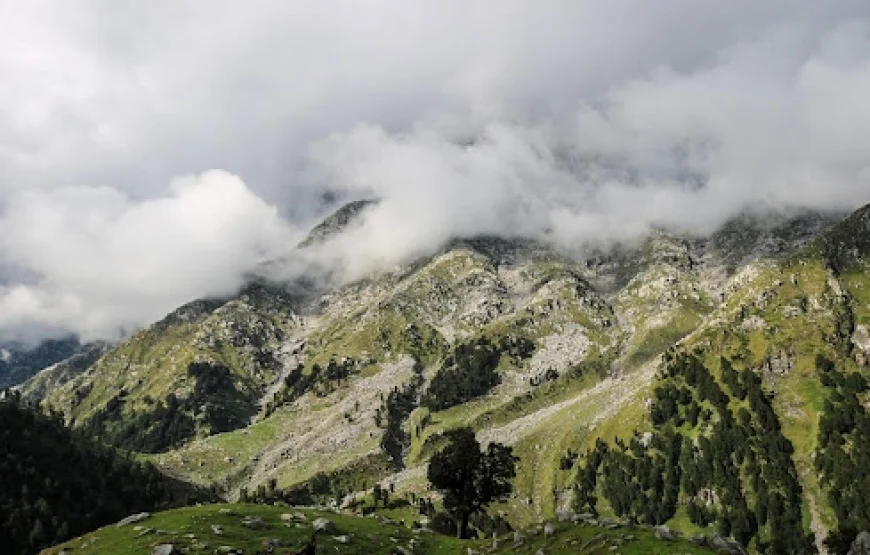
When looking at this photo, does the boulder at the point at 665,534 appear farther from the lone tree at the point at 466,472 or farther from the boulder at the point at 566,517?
the lone tree at the point at 466,472

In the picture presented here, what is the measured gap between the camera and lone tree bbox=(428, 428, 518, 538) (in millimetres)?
92438

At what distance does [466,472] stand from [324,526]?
39072mm

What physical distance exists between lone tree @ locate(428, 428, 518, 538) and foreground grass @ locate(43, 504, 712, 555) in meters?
27.9

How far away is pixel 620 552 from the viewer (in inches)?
1766

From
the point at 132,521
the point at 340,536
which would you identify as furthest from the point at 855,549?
the point at 132,521

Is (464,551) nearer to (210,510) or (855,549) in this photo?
(210,510)

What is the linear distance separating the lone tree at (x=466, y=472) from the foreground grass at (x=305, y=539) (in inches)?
1100

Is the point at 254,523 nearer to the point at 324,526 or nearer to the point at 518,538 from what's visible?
the point at 324,526

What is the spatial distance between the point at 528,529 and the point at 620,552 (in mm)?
17333

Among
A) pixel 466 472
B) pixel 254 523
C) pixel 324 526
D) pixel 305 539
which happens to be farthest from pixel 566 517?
pixel 466 472

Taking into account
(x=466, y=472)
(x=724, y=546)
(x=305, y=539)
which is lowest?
(x=724, y=546)

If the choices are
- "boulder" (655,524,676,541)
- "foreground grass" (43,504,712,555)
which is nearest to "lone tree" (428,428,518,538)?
"foreground grass" (43,504,712,555)

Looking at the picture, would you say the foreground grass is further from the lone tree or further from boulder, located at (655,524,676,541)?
the lone tree

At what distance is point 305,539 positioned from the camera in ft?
174
